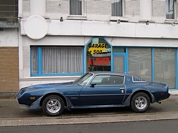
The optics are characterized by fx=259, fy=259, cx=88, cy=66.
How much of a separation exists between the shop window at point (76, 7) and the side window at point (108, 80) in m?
5.47

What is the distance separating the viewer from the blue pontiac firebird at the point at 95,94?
8.12 m

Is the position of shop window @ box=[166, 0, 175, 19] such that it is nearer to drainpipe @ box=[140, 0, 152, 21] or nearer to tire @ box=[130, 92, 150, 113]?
drainpipe @ box=[140, 0, 152, 21]

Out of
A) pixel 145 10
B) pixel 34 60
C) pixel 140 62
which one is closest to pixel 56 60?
pixel 34 60

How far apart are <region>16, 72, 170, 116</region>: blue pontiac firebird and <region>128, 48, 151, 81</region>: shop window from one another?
15.2 feet

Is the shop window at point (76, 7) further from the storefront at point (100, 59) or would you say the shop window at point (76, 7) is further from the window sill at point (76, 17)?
the storefront at point (100, 59)

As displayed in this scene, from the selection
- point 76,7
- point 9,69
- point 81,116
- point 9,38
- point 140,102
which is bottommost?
point 81,116

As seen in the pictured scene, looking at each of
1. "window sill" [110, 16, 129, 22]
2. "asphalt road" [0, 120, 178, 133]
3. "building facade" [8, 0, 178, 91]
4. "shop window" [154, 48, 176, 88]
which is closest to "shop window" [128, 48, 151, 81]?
"building facade" [8, 0, 178, 91]

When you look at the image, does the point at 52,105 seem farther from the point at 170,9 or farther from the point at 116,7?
the point at 170,9

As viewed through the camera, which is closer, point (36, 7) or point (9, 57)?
point (9, 57)

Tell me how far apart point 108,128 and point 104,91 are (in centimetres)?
192

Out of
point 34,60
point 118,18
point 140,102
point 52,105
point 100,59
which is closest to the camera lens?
point 52,105

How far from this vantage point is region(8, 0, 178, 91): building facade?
40.6ft

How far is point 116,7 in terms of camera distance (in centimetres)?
1377

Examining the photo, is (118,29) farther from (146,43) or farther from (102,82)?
(102,82)
